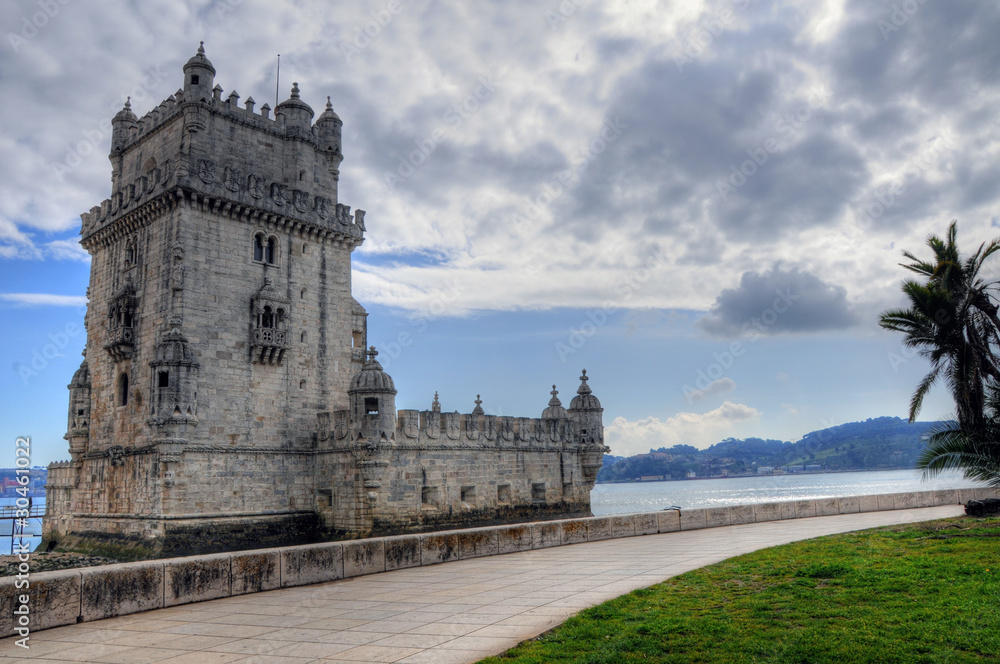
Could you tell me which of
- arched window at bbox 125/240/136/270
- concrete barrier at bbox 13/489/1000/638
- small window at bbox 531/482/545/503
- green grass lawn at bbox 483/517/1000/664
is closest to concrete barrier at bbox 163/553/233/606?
concrete barrier at bbox 13/489/1000/638

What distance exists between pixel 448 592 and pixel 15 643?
6157 mm

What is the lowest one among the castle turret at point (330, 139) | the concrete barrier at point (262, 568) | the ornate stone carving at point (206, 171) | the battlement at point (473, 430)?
the concrete barrier at point (262, 568)

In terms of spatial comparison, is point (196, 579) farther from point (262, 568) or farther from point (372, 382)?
point (372, 382)

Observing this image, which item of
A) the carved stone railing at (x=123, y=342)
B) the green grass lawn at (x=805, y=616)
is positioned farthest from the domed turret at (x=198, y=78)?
the green grass lawn at (x=805, y=616)

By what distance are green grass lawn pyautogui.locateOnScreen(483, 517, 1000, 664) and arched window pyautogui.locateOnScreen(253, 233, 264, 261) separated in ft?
79.0

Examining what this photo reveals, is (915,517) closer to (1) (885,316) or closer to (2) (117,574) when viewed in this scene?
(1) (885,316)

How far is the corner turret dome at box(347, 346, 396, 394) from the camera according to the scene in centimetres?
2906

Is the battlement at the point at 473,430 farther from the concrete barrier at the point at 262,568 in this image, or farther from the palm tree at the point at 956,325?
the palm tree at the point at 956,325

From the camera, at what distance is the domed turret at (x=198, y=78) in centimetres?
3042

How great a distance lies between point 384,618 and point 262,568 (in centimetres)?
378

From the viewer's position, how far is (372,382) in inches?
1149

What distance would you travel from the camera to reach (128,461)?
28.6 metres

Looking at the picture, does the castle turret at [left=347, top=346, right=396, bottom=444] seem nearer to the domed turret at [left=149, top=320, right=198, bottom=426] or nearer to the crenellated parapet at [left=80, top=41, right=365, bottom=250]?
the domed turret at [left=149, top=320, right=198, bottom=426]

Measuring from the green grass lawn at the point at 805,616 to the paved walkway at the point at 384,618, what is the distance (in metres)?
0.78
